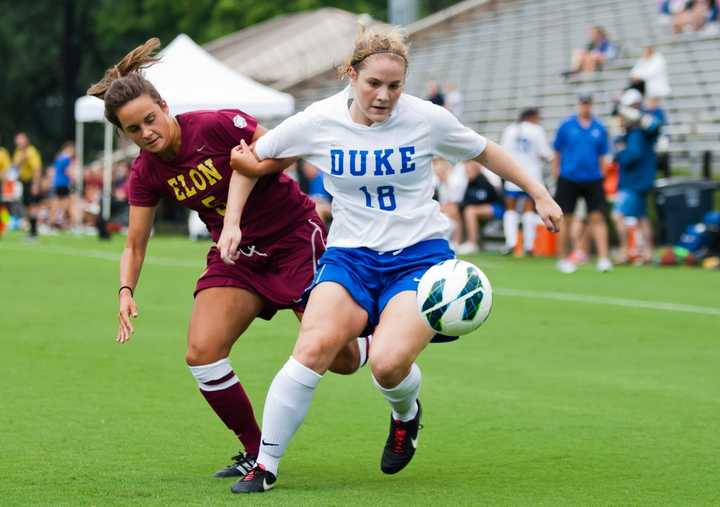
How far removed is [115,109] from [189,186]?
514mm

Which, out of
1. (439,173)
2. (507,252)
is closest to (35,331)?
(507,252)

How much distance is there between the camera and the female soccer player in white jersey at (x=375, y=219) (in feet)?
18.8

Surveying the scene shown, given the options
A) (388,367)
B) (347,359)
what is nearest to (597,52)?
(347,359)

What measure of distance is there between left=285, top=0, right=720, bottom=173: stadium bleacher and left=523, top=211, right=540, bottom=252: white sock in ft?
12.4

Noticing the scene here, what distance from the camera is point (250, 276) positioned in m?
6.32

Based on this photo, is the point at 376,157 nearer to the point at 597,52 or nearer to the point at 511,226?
the point at 511,226

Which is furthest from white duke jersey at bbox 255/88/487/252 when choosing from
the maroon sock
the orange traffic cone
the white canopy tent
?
the white canopy tent

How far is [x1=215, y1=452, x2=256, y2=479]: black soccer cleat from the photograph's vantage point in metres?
6.04

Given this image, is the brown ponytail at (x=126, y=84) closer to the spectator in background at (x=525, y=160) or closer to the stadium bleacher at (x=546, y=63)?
the spectator in background at (x=525, y=160)

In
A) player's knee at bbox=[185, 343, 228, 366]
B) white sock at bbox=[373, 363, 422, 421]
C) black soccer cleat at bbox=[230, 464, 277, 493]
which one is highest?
player's knee at bbox=[185, 343, 228, 366]

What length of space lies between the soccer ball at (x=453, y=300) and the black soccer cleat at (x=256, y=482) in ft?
2.97

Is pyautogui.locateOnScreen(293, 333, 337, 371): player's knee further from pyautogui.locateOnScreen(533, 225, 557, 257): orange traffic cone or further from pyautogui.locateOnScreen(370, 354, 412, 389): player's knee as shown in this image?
pyautogui.locateOnScreen(533, 225, 557, 257): orange traffic cone

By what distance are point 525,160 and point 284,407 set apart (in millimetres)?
14595

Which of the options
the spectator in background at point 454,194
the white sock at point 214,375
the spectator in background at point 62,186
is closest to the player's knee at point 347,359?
the white sock at point 214,375
